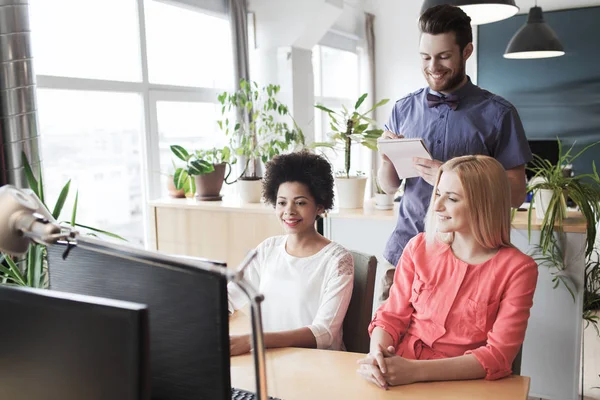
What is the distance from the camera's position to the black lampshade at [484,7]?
2333 mm

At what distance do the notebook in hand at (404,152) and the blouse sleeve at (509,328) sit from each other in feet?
1.74

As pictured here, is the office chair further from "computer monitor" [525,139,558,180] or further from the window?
"computer monitor" [525,139,558,180]

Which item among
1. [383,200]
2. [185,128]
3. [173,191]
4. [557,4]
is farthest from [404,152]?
[557,4]

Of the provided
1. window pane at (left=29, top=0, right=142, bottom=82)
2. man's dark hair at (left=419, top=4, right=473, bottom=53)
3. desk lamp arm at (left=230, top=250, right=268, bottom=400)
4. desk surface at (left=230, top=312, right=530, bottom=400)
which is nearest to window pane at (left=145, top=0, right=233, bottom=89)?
window pane at (left=29, top=0, right=142, bottom=82)

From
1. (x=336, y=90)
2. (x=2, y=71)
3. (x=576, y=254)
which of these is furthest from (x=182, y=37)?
(x=576, y=254)

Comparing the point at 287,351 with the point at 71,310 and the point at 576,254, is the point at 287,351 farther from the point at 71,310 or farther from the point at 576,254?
the point at 576,254

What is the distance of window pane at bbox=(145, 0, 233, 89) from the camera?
3846 mm

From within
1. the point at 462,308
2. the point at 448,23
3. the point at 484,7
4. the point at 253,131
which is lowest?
the point at 462,308

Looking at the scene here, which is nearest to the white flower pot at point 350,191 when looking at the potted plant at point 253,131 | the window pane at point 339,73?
the potted plant at point 253,131

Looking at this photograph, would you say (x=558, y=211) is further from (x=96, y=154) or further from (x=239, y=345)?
(x=96, y=154)

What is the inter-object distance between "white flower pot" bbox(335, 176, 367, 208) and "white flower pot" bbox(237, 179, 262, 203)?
540mm

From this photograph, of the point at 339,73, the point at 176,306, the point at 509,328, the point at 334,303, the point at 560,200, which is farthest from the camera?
the point at 339,73

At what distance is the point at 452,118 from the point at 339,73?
174 inches

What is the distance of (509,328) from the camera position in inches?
53.6
